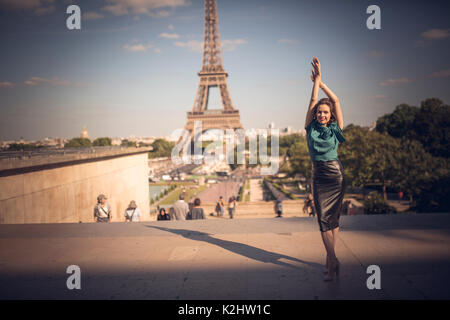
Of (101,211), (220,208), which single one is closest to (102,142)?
(220,208)

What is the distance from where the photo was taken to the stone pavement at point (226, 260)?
3193mm

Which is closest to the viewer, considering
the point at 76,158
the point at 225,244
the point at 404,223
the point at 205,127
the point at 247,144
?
the point at 225,244

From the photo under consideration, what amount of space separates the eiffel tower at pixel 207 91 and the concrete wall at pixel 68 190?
38.4m

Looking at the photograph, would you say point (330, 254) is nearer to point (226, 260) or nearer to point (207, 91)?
point (226, 260)

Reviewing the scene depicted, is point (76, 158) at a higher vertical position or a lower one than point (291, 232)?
higher

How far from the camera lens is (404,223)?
566 centimetres

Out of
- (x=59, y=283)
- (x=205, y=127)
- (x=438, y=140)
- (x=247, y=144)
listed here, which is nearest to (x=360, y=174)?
(x=438, y=140)

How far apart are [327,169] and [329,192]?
0.80ft

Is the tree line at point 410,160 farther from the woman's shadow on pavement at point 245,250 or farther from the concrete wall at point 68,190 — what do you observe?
the concrete wall at point 68,190

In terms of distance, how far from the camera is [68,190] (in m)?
11.2

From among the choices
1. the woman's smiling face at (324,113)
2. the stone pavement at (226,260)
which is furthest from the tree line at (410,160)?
the woman's smiling face at (324,113)

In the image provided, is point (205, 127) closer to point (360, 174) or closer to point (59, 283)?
point (360, 174)
